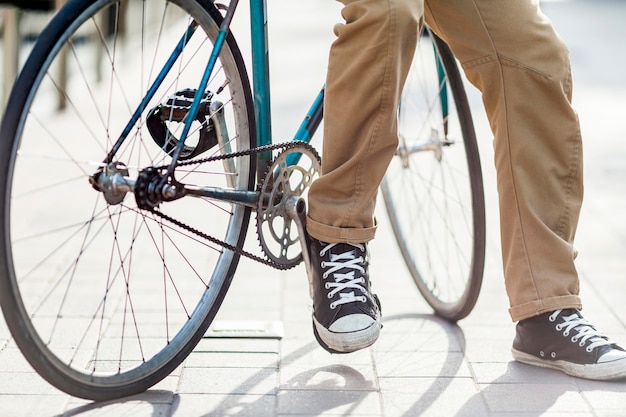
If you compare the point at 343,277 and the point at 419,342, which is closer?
the point at 343,277

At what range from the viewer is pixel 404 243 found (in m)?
3.27

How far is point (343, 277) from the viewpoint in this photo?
2586 millimetres

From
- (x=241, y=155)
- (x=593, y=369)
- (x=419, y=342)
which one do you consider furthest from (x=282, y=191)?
(x=593, y=369)

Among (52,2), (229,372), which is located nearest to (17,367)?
(229,372)

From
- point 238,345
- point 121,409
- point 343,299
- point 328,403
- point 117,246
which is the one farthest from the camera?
point 238,345

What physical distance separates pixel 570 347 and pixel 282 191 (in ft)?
2.61

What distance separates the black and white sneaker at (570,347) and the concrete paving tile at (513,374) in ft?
0.07

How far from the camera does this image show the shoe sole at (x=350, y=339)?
2.54m

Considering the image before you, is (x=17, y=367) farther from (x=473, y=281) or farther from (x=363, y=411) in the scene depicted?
(x=473, y=281)

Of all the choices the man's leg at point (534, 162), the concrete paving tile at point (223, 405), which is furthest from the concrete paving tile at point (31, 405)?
the man's leg at point (534, 162)

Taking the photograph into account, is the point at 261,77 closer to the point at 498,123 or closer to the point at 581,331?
the point at 498,123

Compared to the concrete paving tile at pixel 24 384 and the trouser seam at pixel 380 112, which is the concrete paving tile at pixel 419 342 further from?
the concrete paving tile at pixel 24 384

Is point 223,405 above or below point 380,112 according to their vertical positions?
below

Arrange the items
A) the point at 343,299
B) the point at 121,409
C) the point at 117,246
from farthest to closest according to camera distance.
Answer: the point at 117,246, the point at 343,299, the point at 121,409
